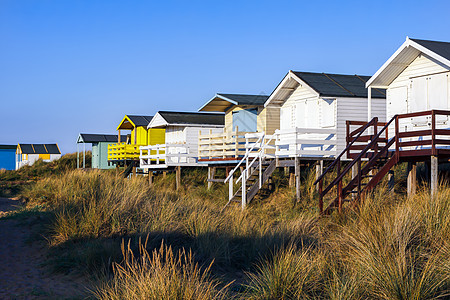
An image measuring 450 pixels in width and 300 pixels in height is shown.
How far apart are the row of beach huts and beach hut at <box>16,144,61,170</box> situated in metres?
35.2

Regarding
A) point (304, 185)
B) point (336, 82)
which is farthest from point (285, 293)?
point (336, 82)

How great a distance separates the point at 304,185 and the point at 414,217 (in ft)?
37.2

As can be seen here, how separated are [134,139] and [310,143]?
76.2 feet

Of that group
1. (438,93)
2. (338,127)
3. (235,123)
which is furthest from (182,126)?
(438,93)

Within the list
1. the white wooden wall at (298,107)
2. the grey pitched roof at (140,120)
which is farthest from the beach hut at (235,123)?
the grey pitched roof at (140,120)

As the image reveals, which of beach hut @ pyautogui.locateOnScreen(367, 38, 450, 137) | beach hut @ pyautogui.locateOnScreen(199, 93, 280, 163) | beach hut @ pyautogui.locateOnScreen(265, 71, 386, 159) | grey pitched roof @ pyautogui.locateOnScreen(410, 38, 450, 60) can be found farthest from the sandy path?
grey pitched roof @ pyautogui.locateOnScreen(410, 38, 450, 60)

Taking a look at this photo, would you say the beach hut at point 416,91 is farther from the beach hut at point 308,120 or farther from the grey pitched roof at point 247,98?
the grey pitched roof at point 247,98

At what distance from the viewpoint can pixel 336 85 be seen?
75.5 feet

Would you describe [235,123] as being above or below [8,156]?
above

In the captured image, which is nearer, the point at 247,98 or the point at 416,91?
the point at 416,91

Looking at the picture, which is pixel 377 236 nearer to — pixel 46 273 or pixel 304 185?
pixel 46 273

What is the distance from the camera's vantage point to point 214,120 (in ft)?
114

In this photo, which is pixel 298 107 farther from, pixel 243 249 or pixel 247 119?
pixel 243 249

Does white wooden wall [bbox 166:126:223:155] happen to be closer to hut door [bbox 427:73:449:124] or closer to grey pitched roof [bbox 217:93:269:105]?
grey pitched roof [bbox 217:93:269:105]
